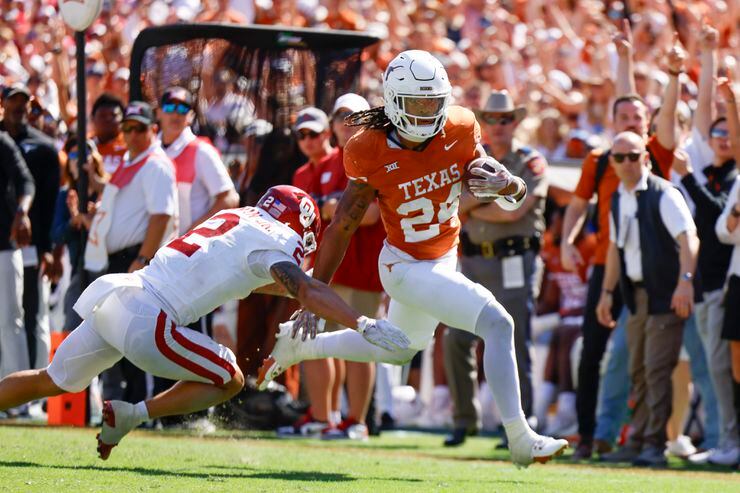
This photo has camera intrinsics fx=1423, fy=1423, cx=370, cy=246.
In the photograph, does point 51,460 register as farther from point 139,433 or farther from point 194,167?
point 194,167

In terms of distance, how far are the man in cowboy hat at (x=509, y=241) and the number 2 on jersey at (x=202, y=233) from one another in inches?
144

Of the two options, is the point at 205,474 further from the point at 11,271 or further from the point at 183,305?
the point at 11,271

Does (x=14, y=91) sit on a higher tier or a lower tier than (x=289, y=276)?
higher

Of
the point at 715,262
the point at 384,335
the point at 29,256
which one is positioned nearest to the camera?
the point at 384,335

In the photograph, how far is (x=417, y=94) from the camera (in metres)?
7.32

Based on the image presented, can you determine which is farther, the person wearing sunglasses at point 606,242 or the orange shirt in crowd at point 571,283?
the orange shirt in crowd at point 571,283

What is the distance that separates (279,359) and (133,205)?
2.80 meters

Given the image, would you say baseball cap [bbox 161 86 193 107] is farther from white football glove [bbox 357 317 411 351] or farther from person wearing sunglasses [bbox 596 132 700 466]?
white football glove [bbox 357 317 411 351]

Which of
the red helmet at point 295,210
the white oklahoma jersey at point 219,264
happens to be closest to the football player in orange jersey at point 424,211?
the red helmet at point 295,210

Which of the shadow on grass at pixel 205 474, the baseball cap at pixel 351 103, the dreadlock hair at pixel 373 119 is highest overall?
the dreadlock hair at pixel 373 119

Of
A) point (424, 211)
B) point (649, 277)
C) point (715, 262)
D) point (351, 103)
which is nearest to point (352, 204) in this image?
point (424, 211)

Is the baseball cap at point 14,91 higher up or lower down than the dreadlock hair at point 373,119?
lower down

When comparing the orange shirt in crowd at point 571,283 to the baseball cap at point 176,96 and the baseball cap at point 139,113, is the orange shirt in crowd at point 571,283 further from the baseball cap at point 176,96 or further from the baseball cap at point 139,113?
the baseball cap at point 139,113

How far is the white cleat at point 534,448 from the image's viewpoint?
6996 millimetres
